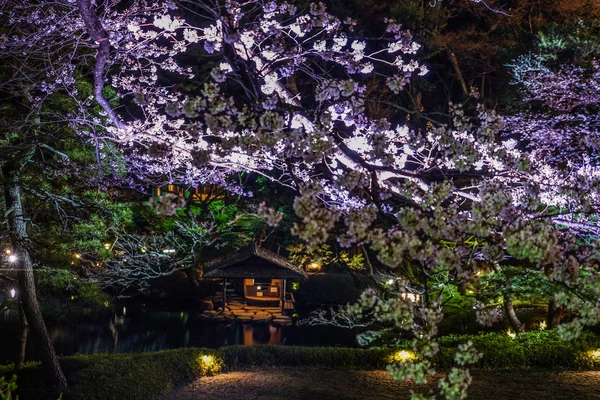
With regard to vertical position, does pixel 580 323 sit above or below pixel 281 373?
above

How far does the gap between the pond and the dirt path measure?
4789mm

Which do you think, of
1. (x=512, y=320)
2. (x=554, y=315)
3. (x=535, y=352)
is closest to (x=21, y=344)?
(x=535, y=352)

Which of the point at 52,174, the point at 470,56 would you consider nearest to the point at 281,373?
the point at 52,174

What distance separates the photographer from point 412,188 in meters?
3.88

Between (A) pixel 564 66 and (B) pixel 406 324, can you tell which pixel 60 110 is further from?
(A) pixel 564 66

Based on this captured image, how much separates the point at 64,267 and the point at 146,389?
10.9 ft

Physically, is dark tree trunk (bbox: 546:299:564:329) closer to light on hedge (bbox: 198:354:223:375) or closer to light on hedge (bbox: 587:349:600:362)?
light on hedge (bbox: 587:349:600:362)

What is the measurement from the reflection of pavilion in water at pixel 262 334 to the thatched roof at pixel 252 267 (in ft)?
5.56

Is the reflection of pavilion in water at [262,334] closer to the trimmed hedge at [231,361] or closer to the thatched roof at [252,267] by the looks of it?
the thatched roof at [252,267]

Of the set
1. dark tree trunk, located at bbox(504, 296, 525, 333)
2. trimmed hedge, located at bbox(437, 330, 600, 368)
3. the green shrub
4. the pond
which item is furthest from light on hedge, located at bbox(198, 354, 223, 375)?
the green shrub

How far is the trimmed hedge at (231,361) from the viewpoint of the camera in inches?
280

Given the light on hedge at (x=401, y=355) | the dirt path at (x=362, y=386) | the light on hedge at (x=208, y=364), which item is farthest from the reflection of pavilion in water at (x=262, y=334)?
the light on hedge at (x=401, y=355)

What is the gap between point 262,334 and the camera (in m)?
14.4

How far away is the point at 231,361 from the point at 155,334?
5.46 m
